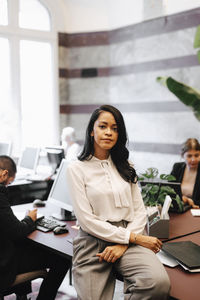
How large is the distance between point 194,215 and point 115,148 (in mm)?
1094

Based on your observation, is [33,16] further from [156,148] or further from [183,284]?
[183,284]

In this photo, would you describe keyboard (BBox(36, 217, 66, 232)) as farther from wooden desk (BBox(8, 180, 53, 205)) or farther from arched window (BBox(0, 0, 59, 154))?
arched window (BBox(0, 0, 59, 154))

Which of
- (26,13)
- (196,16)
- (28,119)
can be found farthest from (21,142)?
(196,16)

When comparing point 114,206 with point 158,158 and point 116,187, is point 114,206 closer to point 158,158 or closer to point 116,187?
point 116,187

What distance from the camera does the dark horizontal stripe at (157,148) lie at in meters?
5.28

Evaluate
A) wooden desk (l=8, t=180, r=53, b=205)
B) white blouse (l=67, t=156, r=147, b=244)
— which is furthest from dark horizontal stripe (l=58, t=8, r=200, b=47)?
white blouse (l=67, t=156, r=147, b=244)

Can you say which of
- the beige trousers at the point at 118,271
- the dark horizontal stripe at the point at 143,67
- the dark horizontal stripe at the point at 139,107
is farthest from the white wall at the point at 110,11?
the beige trousers at the point at 118,271

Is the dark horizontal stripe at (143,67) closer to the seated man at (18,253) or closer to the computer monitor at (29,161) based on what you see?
the computer monitor at (29,161)

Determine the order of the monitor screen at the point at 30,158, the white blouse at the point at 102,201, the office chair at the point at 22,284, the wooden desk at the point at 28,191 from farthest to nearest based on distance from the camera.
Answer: the monitor screen at the point at 30,158, the wooden desk at the point at 28,191, the office chair at the point at 22,284, the white blouse at the point at 102,201

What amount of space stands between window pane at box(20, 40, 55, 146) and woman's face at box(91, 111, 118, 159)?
4460 millimetres

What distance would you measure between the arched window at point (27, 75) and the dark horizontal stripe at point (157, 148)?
65.0 inches

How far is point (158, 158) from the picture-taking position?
5500 mm

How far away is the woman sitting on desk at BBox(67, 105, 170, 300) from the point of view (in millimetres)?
1758

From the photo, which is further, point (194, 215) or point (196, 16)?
point (196, 16)
